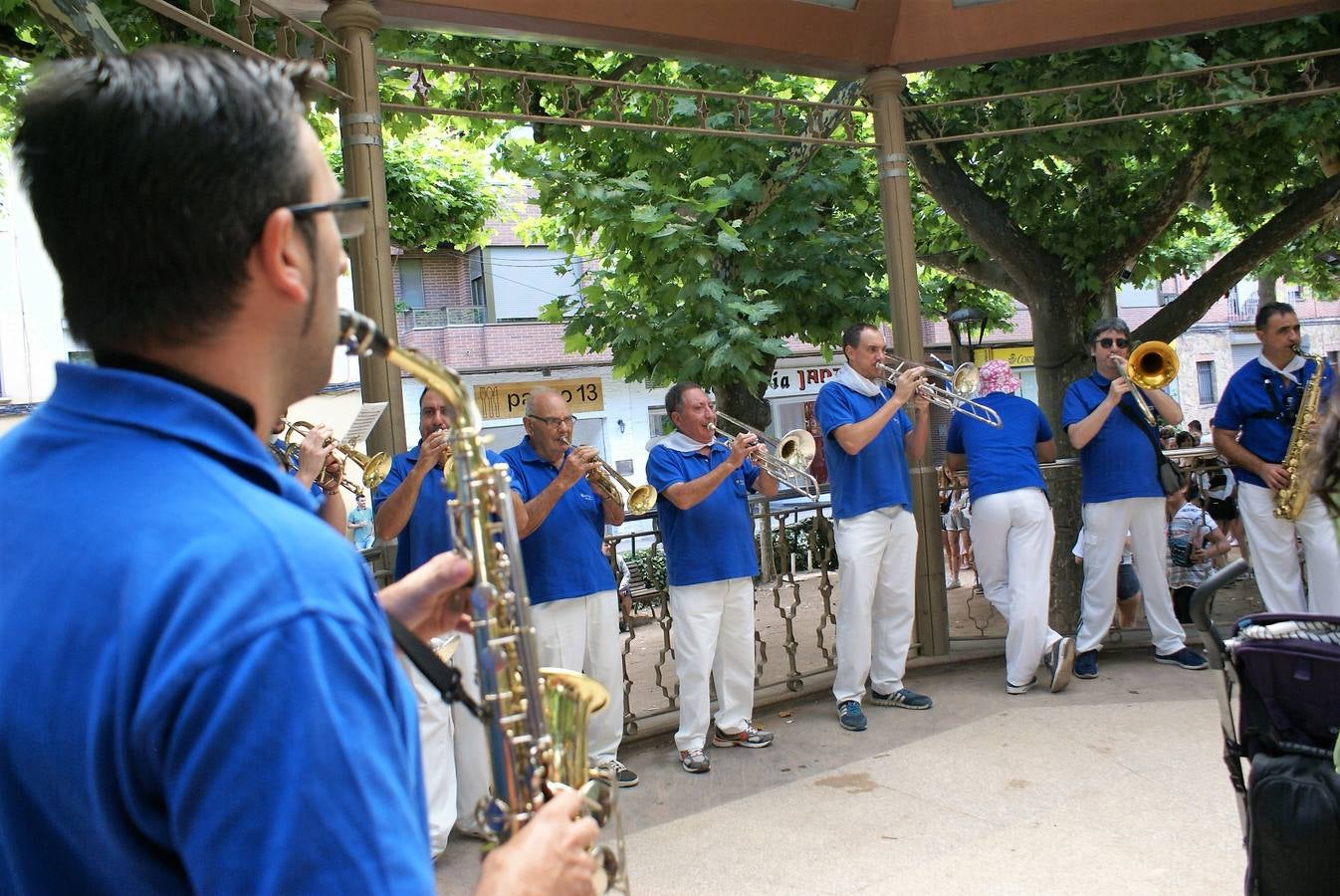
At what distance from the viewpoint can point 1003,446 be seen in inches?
261

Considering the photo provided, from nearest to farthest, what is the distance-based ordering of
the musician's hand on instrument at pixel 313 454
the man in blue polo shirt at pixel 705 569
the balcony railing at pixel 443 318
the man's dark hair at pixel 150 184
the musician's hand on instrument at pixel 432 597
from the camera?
the man's dark hair at pixel 150 184 < the musician's hand on instrument at pixel 432 597 < the musician's hand on instrument at pixel 313 454 < the man in blue polo shirt at pixel 705 569 < the balcony railing at pixel 443 318

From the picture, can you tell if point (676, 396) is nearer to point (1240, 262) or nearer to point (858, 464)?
point (858, 464)

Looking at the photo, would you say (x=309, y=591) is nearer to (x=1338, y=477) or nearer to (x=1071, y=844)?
(x=1338, y=477)

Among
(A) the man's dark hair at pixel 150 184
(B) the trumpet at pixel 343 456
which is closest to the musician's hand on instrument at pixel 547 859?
(A) the man's dark hair at pixel 150 184

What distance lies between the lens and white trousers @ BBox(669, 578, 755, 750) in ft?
18.4

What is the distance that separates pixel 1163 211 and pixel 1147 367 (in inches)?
112

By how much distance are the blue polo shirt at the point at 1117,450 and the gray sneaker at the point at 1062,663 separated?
94 centimetres

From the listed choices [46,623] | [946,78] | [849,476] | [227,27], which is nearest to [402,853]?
[46,623]

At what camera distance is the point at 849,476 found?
6234 millimetres

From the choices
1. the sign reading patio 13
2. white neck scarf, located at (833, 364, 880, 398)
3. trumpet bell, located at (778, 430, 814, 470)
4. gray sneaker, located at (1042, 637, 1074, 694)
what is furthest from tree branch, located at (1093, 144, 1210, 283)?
the sign reading patio 13

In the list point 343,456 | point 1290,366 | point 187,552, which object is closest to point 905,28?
point 1290,366

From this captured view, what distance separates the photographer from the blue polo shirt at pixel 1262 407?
6492mm

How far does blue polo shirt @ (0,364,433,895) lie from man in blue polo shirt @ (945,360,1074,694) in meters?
5.95

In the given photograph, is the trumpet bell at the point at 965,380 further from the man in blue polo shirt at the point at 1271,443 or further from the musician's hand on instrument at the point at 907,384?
the man in blue polo shirt at the point at 1271,443
